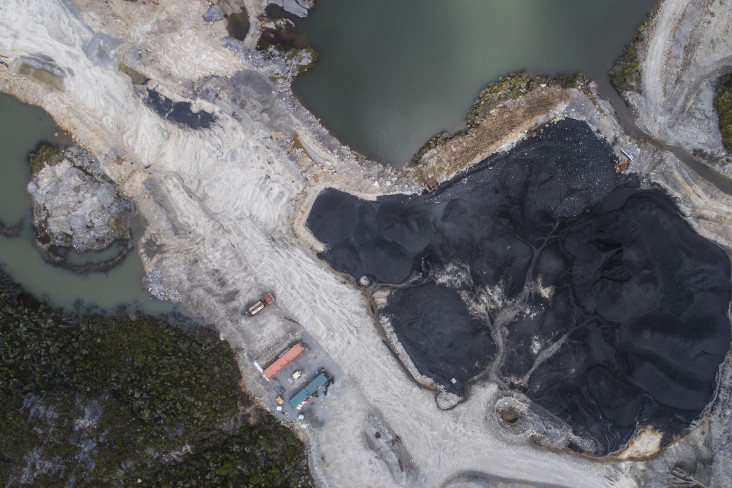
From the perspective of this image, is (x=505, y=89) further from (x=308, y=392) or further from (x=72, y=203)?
(x=72, y=203)

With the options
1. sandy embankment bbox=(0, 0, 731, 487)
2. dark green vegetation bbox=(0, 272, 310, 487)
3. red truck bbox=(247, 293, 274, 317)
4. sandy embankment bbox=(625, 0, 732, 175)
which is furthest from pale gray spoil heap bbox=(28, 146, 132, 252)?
sandy embankment bbox=(625, 0, 732, 175)

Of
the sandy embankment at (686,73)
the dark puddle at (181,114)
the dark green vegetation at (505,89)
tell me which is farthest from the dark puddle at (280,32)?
the sandy embankment at (686,73)

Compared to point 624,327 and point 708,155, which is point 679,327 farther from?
point 708,155

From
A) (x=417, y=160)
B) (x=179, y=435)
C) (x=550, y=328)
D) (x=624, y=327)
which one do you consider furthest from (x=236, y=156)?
(x=624, y=327)

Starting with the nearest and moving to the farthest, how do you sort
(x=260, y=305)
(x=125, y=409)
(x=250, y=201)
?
1. (x=125, y=409)
2. (x=260, y=305)
3. (x=250, y=201)

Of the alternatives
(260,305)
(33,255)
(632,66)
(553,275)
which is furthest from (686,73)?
(33,255)

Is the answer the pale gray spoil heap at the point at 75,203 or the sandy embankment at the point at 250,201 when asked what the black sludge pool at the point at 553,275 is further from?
the pale gray spoil heap at the point at 75,203

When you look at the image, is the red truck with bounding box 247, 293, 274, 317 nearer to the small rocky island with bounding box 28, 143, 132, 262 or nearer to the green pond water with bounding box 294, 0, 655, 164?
the small rocky island with bounding box 28, 143, 132, 262
